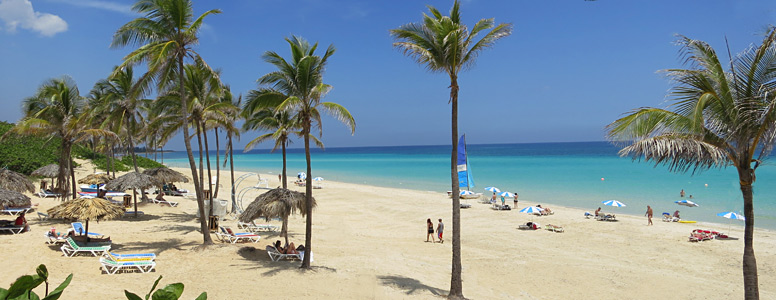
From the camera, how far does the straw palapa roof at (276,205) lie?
461 inches

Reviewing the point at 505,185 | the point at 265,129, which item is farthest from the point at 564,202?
the point at 265,129

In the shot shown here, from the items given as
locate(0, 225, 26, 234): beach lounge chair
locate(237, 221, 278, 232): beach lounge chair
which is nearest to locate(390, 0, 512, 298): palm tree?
locate(237, 221, 278, 232): beach lounge chair

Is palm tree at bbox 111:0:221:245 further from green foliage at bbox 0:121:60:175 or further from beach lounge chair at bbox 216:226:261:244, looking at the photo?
green foliage at bbox 0:121:60:175

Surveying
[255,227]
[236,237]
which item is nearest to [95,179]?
[255,227]

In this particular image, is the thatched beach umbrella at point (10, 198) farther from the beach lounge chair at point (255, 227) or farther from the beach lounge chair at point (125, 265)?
the beach lounge chair at point (255, 227)

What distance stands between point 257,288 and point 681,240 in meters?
16.5

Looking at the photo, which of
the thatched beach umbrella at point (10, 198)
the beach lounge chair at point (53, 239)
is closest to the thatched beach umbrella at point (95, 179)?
the thatched beach umbrella at point (10, 198)

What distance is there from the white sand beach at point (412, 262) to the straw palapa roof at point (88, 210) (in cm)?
104

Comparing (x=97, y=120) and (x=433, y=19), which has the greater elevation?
(x=433, y=19)

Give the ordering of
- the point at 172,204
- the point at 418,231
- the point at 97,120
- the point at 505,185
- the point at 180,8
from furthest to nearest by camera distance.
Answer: the point at 505,185, the point at 172,204, the point at 97,120, the point at 418,231, the point at 180,8

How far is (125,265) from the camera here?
10406 millimetres

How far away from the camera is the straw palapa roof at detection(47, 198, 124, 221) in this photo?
467 inches

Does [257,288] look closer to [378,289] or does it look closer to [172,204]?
[378,289]

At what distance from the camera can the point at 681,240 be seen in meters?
17.6
